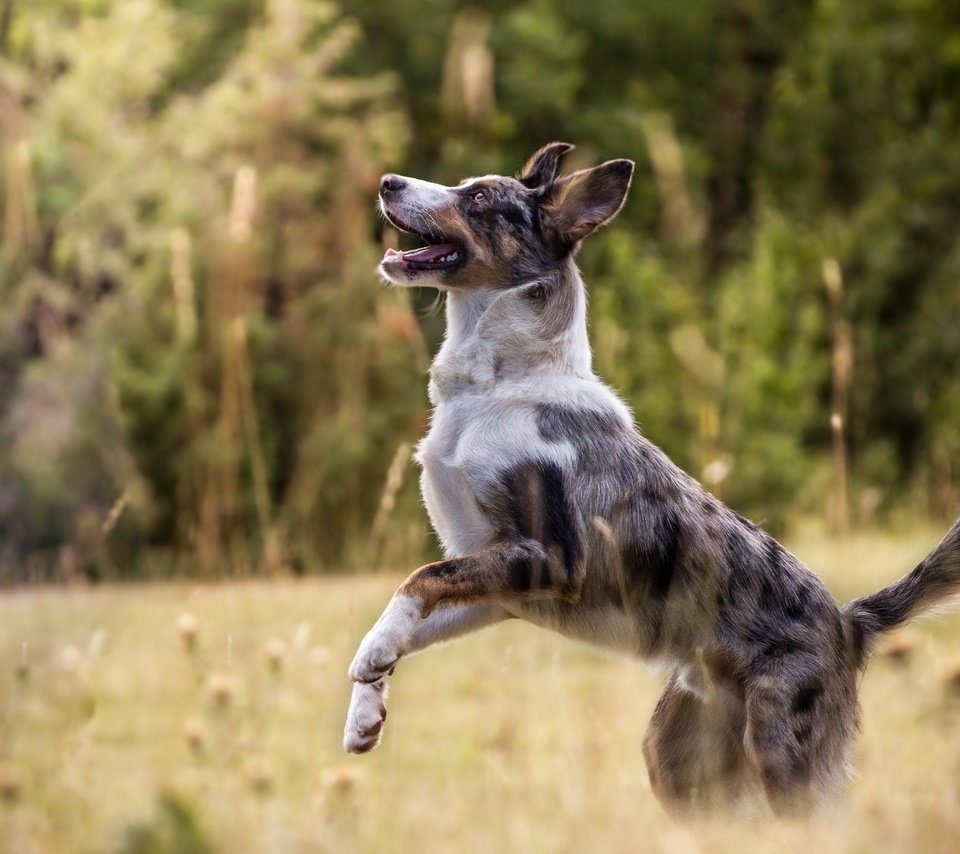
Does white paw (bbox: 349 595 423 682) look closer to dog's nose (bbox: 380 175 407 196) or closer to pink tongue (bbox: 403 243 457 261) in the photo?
pink tongue (bbox: 403 243 457 261)

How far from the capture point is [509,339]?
4445 millimetres

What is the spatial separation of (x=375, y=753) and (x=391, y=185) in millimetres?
3004

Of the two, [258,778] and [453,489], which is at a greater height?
[453,489]

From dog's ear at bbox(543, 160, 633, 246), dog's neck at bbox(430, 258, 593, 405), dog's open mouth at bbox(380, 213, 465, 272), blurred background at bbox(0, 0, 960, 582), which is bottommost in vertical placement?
blurred background at bbox(0, 0, 960, 582)

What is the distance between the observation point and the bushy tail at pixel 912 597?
4.20 meters

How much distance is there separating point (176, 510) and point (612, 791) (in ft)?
46.9

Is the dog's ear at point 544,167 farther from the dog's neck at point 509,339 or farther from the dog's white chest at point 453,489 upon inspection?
the dog's white chest at point 453,489

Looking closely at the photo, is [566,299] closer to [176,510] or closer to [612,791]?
[612,791]

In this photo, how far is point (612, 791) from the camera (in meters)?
3.74

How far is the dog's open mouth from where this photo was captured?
4.46 meters

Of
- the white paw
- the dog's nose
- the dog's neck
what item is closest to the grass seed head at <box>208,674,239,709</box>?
the white paw

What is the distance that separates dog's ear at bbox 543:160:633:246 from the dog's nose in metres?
0.49

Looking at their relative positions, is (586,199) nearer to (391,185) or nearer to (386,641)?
(391,185)

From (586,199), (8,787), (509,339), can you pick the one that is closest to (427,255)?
(509,339)
